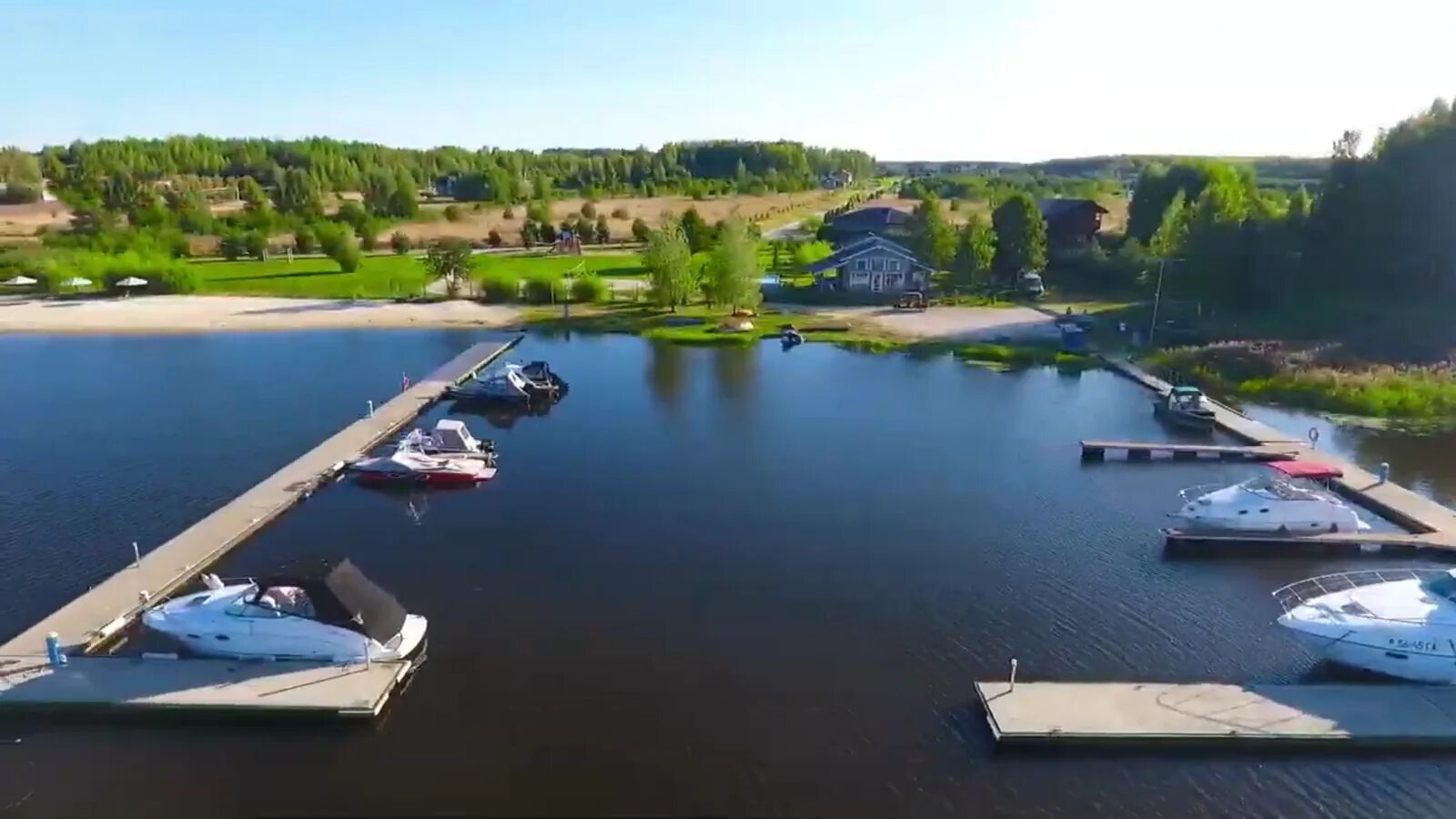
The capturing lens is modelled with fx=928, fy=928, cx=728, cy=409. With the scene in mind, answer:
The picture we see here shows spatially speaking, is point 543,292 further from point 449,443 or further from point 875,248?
point 449,443

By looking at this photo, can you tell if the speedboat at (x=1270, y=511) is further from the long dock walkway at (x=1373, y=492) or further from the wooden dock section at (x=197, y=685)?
the wooden dock section at (x=197, y=685)

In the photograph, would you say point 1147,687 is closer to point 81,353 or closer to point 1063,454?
point 1063,454

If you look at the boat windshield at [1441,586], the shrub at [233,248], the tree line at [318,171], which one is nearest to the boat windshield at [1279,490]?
the boat windshield at [1441,586]

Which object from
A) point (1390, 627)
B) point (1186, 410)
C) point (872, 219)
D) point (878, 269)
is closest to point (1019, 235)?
point (878, 269)

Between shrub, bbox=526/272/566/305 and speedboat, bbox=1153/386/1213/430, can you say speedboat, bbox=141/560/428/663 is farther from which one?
shrub, bbox=526/272/566/305

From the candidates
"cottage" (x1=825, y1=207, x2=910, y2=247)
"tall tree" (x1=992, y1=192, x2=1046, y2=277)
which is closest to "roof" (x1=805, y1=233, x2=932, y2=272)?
"tall tree" (x1=992, y1=192, x2=1046, y2=277)
